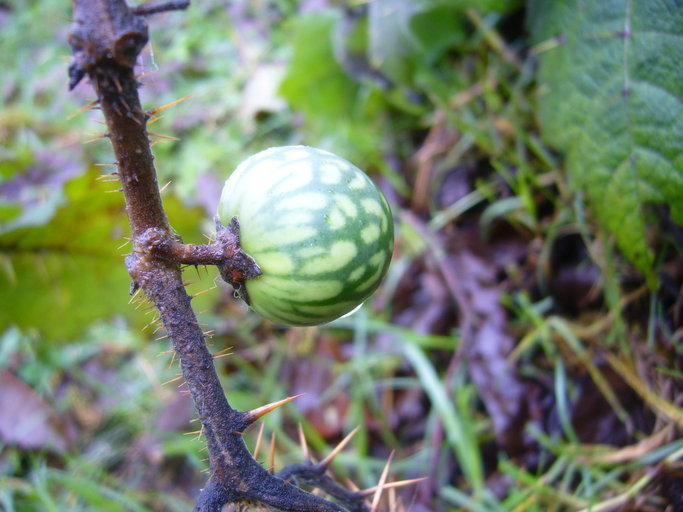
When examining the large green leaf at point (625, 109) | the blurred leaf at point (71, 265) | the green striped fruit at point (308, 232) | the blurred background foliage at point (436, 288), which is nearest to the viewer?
the green striped fruit at point (308, 232)

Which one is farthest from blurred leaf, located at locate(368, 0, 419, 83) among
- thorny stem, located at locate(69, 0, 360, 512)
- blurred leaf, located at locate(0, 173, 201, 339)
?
thorny stem, located at locate(69, 0, 360, 512)

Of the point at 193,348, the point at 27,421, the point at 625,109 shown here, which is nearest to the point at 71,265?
the point at 27,421

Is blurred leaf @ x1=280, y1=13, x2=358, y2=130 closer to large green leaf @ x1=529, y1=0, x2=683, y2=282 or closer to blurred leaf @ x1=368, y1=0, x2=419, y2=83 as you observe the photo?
blurred leaf @ x1=368, y1=0, x2=419, y2=83

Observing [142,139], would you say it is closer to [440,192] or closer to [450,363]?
[450,363]

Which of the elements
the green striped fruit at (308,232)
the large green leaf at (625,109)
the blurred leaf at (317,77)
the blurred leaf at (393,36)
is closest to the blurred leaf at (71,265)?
the blurred leaf at (317,77)

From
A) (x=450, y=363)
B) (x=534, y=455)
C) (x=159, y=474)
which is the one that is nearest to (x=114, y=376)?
(x=159, y=474)

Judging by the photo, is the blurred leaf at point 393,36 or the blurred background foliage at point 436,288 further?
the blurred leaf at point 393,36

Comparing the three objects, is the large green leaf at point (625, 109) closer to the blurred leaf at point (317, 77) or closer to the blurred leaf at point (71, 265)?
the blurred leaf at point (317, 77)

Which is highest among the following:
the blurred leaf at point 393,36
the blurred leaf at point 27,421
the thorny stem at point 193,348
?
the blurred leaf at point 393,36
